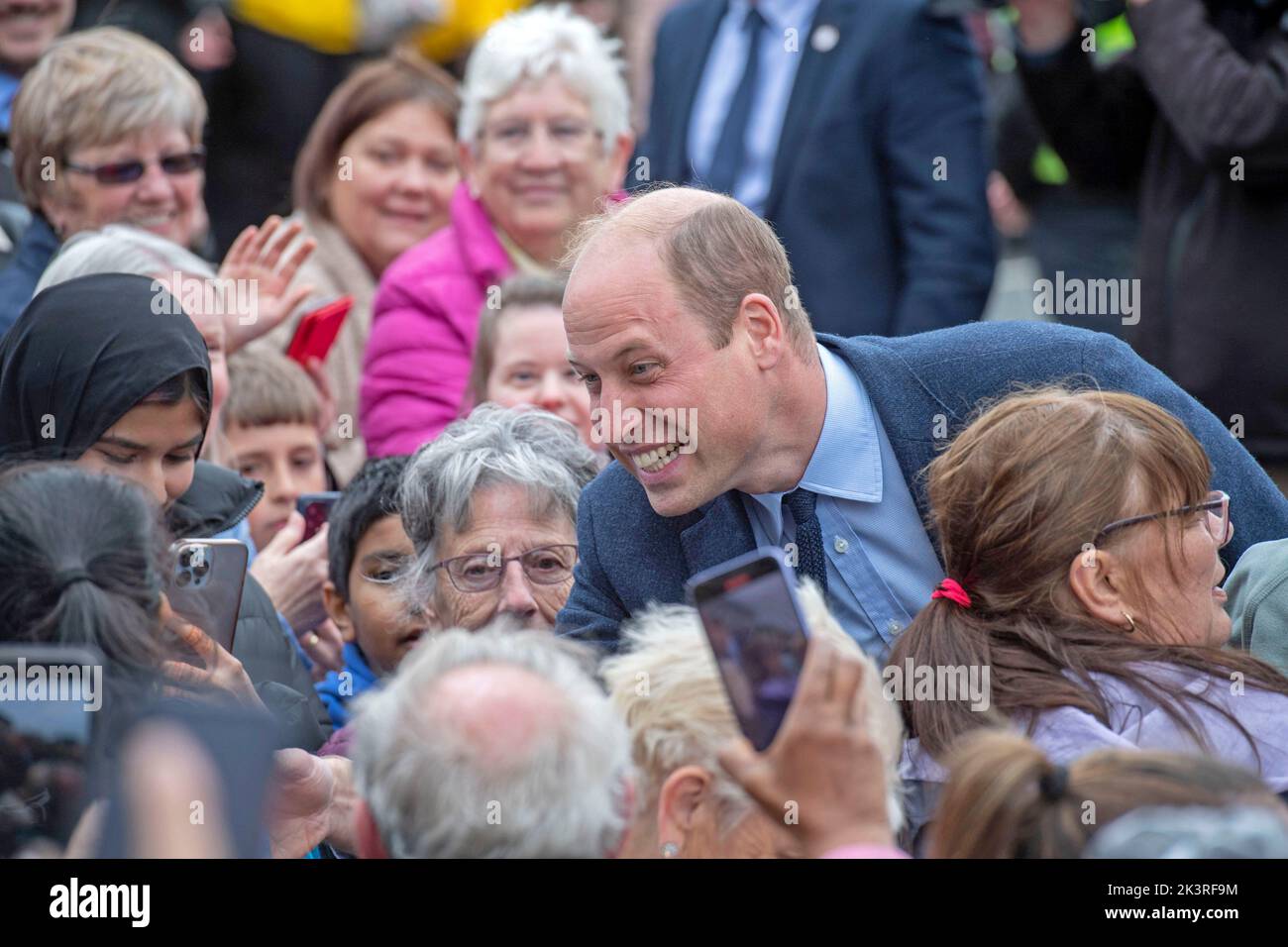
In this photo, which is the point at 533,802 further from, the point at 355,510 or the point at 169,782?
the point at 355,510

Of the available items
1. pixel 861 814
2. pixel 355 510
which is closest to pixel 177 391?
pixel 355 510

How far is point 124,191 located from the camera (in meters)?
4.86

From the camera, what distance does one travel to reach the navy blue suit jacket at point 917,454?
136 inches

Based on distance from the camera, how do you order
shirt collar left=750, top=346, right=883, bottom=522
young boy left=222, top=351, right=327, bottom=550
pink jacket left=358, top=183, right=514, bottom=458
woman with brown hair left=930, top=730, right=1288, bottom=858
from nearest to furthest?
1. woman with brown hair left=930, top=730, right=1288, bottom=858
2. shirt collar left=750, top=346, right=883, bottom=522
3. young boy left=222, top=351, right=327, bottom=550
4. pink jacket left=358, top=183, right=514, bottom=458

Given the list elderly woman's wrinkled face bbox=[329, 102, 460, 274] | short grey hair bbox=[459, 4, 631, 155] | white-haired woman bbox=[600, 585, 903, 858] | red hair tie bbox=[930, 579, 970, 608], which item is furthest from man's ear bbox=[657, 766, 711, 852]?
elderly woman's wrinkled face bbox=[329, 102, 460, 274]

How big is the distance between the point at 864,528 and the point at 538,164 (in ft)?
7.44

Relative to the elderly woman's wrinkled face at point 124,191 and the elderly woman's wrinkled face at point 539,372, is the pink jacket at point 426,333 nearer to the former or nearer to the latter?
the elderly woman's wrinkled face at point 539,372

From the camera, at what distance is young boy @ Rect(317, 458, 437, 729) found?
3.99 metres

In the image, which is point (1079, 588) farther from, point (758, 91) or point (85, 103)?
point (85, 103)

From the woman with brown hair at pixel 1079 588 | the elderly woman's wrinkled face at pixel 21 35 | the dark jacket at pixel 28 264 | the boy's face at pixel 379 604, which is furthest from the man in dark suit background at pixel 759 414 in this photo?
the elderly woman's wrinkled face at pixel 21 35

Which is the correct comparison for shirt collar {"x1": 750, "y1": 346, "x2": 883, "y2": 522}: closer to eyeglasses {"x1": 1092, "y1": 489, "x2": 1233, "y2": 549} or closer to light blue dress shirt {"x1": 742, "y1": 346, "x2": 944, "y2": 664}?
light blue dress shirt {"x1": 742, "y1": 346, "x2": 944, "y2": 664}

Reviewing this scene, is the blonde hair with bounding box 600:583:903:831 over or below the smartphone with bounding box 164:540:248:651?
below

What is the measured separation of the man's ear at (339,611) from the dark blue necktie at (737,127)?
1824 millimetres

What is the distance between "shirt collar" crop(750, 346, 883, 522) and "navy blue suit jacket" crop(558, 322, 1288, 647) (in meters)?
0.04
